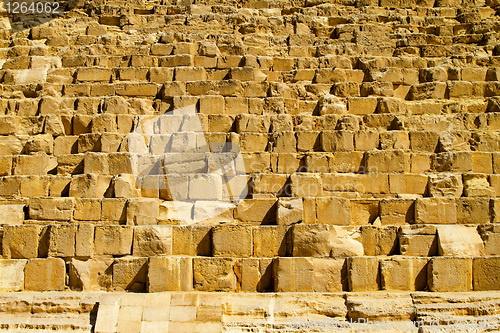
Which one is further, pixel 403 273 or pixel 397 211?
pixel 397 211

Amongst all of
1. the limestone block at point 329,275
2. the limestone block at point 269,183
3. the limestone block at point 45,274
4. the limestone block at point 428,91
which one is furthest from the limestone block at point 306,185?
the limestone block at point 45,274

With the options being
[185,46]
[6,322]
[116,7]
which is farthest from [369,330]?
[116,7]

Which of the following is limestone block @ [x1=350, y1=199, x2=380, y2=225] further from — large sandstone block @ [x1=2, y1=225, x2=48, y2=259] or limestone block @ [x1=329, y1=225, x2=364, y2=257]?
large sandstone block @ [x1=2, y1=225, x2=48, y2=259]

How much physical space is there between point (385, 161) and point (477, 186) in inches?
52.8

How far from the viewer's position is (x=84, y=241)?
704 cm

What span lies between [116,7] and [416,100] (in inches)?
257

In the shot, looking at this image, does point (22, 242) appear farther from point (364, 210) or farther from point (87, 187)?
point (364, 210)

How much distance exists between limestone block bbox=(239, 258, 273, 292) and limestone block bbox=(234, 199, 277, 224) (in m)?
0.71

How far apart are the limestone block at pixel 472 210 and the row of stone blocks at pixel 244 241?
218 mm

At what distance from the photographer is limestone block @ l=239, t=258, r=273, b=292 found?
6863 millimetres

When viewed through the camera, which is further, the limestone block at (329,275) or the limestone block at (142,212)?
the limestone block at (142,212)

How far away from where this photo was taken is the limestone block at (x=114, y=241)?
7082 mm

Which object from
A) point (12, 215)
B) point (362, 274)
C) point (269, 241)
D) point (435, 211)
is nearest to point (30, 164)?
point (12, 215)

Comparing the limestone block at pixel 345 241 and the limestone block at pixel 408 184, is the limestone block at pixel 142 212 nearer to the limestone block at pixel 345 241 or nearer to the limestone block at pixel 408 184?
the limestone block at pixel 345 241
